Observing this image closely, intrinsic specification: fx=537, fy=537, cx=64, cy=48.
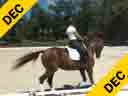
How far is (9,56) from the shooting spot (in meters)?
17.3

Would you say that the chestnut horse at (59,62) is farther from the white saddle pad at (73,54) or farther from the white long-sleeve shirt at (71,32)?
the white long-sleeve shirt at (71,32)

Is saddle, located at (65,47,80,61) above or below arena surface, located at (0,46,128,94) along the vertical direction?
above

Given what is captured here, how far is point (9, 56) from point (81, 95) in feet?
25.6

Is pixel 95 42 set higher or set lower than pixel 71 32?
lower

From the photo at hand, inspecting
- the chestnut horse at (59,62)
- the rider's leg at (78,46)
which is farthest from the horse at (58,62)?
the rider's leg at (78,46)

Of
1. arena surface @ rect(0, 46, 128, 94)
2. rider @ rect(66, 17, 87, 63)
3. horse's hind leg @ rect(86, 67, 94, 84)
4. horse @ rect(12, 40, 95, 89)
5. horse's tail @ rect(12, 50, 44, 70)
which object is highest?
rider @ rect(66, 17, 87, 63)

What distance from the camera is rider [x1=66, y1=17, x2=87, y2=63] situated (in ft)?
35.0

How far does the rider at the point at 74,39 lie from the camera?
Answer: 10672 mm

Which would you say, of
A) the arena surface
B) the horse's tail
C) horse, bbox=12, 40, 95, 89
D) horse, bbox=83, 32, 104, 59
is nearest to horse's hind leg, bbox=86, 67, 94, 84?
horse, bbox=12, 40, 95, 89

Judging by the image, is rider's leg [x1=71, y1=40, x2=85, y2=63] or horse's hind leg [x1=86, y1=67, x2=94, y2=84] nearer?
rider's leg [x1=71, y1=40, x2=85, y2=63]

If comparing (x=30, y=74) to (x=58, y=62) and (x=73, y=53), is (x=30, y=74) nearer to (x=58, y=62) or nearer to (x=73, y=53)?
(x=58, y=62)

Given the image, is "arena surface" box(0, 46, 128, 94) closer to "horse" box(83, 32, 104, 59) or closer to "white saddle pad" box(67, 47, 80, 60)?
"white saddle pad" box(67, 47, 80, 60)

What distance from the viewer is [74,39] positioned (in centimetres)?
1073

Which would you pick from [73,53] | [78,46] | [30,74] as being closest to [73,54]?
[73,53]
